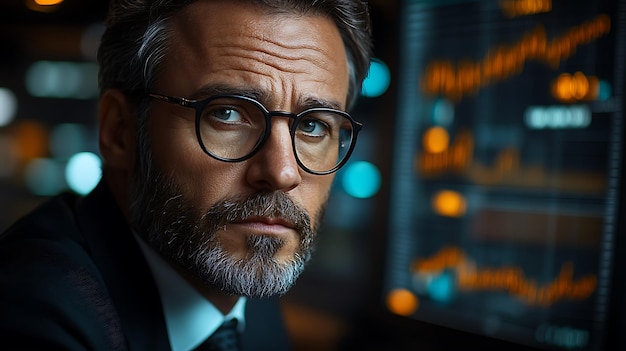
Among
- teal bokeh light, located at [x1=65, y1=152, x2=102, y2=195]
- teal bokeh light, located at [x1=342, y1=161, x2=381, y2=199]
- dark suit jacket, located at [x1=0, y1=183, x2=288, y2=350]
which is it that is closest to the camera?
dark suit jacket, located at [x1=0, y1=183, x2=288, y2=350]

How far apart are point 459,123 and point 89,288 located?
922 mm

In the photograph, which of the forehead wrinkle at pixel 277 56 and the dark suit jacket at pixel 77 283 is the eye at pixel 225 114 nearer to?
the forehead wrinkle at pixel 277 56

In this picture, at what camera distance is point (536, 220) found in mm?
1354

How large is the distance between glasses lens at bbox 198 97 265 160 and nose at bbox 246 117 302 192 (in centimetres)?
2

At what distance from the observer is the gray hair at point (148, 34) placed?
1040 millimetres

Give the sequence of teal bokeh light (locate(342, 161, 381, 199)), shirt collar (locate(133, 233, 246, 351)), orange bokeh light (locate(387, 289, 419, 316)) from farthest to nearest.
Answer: teal bokeh light (locate(342, 161, 381, 199)), orange bokeh light (locate(387, 289, 419, 316)), shirt collar (locate(133, 233, 246, 351))

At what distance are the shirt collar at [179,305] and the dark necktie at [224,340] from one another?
1 cm

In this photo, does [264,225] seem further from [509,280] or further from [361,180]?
[361,180]

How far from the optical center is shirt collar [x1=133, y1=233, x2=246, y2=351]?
109cm

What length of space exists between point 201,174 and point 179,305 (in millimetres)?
251

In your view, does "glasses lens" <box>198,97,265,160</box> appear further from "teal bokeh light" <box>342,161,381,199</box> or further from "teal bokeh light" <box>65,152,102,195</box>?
"teal bokeh light" <box>65,152,102,195</box>

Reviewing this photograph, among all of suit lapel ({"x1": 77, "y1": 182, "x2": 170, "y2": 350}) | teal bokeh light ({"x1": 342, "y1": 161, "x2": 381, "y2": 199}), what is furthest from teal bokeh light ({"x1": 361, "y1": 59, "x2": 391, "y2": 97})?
suit lapel ({"x1": 77, "y1": 182, "x2": 170, "y2": 350})

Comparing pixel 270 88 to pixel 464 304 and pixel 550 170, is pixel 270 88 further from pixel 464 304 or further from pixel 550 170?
pixel 464 304

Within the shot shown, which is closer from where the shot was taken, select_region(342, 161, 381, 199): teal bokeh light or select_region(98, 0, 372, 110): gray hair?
select_region(98, 0, 372, 110): gray hair
